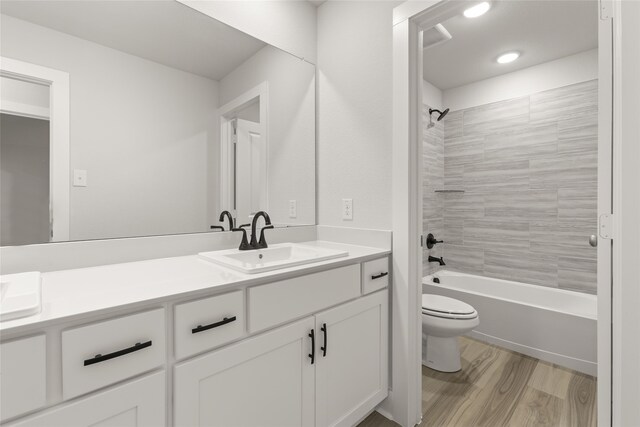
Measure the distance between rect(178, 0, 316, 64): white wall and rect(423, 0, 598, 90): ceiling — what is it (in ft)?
3.44

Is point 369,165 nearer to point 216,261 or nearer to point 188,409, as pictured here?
point 216,261

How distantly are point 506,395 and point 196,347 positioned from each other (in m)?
1.85

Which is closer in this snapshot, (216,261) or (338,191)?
(216,261)

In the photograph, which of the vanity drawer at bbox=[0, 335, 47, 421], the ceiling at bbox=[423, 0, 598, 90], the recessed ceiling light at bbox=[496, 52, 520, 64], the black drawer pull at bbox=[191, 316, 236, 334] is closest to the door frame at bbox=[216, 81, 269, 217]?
the black drawer pull at bbox=[191, 316, 236, 334]

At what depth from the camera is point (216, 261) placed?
1.26 m

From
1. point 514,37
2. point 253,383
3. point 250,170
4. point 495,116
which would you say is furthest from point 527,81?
point 253,383

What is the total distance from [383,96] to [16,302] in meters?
1.60

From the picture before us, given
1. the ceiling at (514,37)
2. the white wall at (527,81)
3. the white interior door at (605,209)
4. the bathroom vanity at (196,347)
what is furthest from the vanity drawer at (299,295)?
the white wall at (527,81)

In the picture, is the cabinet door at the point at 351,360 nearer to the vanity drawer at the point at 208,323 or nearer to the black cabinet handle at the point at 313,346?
the black cabinet handle at the point at 313,346

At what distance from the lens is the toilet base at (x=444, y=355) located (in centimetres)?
208

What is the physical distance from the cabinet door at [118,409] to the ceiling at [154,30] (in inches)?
49.6

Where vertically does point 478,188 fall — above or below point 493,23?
below

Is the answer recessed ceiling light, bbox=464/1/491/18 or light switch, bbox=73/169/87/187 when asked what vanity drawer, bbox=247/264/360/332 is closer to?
light switch, bbox=73/169/87/187

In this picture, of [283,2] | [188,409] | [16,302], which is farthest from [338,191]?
[16,302]
